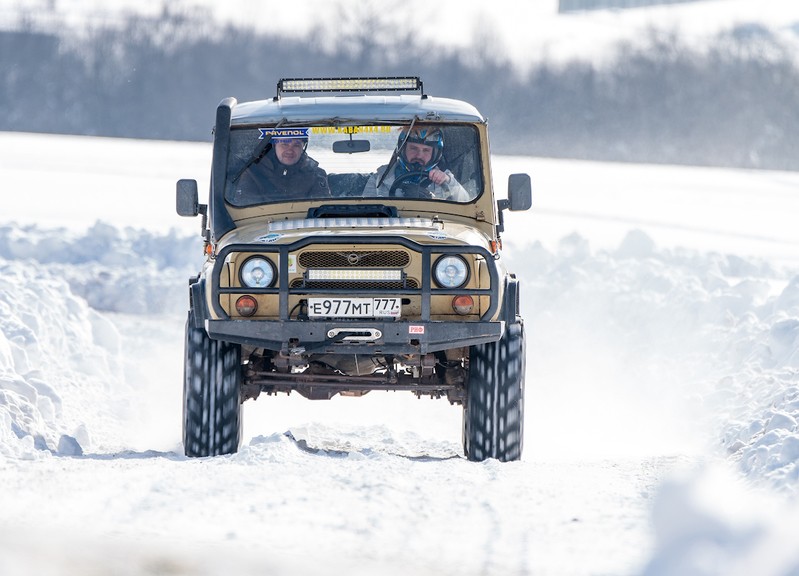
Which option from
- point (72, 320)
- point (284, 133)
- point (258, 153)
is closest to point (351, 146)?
point (284, 133)

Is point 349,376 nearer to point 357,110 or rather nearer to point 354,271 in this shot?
point 354,271

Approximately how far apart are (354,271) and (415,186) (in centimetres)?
106

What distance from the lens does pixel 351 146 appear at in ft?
24.8

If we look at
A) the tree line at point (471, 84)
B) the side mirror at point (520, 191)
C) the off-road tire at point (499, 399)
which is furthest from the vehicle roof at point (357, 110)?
the tree line at point (471, 84)

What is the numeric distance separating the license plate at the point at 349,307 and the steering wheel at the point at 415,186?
1.03m

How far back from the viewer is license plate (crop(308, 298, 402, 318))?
663 centimetres

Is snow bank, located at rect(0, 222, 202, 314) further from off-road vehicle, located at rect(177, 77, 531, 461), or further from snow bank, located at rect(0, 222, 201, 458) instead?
off-road vehicle, located at rect(177, 77, 531, 461)

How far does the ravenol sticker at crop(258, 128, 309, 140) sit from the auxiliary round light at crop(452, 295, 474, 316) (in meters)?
1.51

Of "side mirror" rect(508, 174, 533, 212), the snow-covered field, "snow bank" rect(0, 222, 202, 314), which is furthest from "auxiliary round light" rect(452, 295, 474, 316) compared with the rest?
"snow bank" rect(0, 222, 202, 314)

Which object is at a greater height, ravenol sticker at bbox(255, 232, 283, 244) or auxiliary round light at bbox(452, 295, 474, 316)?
ravenol sticker at bbox(255, 232, 283, 244)

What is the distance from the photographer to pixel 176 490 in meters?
5.39

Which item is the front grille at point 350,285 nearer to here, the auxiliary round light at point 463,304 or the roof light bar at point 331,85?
the auxiliary round light at point 463,304

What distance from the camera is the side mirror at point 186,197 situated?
A: 7398mm

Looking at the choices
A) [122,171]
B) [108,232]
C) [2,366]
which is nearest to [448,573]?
[2,366]
